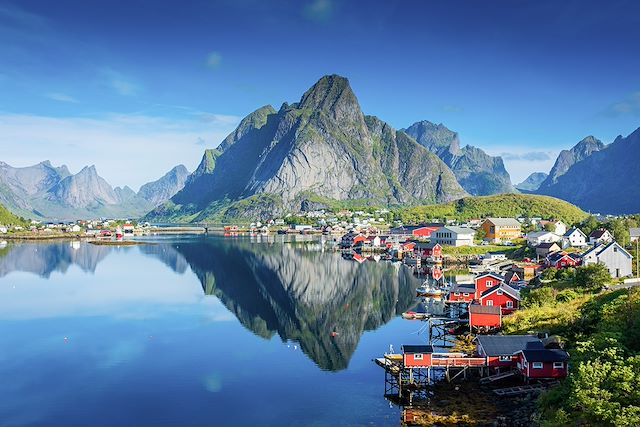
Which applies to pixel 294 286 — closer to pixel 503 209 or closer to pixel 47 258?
pixel 47 258

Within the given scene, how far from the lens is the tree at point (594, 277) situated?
A: 147 feet

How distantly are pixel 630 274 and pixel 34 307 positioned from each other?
5770cm

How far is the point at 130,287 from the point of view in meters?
66.7

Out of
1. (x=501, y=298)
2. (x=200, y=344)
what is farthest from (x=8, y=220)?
(x=501, y=298)

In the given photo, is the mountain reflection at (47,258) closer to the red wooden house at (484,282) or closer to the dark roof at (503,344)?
the red wooden house at (484,282)

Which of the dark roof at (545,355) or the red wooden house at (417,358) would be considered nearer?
the dark roof at (545,355)

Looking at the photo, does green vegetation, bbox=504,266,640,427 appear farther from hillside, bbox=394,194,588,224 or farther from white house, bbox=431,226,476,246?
hillside, bbox=394,194,588,224

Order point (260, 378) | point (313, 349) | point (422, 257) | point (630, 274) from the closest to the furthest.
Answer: point (260, 378)
point (313, 349)
point (630, 274)
point (422, 257)

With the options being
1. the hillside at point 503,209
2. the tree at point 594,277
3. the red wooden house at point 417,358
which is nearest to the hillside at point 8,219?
the hillside at point 503,209

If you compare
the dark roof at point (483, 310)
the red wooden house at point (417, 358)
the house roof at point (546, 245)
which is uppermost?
the house roof at point (546, 245)

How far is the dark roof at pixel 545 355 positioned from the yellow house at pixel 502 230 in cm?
8032

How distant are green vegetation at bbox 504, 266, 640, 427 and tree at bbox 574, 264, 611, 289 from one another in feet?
17.9

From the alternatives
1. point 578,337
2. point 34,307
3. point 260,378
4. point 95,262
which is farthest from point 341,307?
point 95,262

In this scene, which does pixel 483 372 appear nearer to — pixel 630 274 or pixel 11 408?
pixel 11 408
